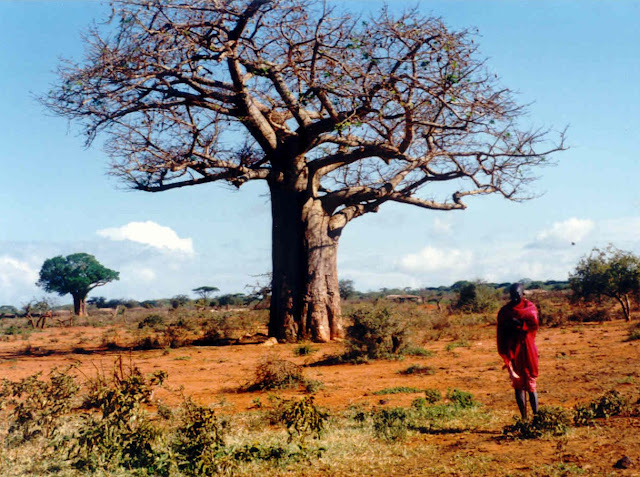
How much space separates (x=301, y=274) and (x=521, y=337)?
8.81 meters

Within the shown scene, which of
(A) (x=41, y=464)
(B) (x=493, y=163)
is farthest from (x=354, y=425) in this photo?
(B) (x=493, y=163)

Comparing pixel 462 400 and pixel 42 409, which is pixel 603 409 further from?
pixel 42 409

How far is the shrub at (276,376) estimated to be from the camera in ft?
26.8

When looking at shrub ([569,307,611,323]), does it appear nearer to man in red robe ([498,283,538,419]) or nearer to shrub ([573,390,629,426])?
shrub ([573,390,629,426])

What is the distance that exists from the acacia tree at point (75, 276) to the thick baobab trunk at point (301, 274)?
110 feet

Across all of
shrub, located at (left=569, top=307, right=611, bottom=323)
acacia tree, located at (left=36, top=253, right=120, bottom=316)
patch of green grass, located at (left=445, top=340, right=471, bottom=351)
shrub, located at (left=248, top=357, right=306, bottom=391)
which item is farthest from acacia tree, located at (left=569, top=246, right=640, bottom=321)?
acacia tree, located at (left=36, top=253, right=120, bottom=316)

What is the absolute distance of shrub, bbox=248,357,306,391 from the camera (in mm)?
8164

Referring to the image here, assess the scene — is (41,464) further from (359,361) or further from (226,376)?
(359,361)

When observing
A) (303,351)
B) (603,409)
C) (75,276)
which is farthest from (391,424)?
(75,276)

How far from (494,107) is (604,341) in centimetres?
502

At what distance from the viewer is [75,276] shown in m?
44.2

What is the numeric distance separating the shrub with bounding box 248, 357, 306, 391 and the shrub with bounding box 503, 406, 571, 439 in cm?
362

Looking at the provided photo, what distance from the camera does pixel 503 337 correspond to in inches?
219

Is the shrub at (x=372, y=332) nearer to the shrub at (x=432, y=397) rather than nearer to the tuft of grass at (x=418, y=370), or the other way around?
the tuft of grass at (x=418, y=370)
